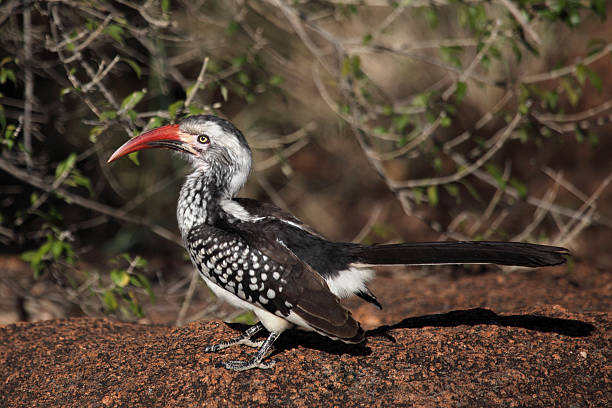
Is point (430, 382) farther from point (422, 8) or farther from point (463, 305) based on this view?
point (422, 8)

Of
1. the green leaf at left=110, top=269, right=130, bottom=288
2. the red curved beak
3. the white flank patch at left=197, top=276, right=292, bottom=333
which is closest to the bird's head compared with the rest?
the red curved beak

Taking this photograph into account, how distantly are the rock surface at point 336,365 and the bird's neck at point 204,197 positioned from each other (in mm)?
787

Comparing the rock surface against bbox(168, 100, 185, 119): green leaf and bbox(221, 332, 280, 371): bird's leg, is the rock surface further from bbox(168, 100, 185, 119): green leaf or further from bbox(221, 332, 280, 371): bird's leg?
bbox(168, 100, 185, 119): green leaf

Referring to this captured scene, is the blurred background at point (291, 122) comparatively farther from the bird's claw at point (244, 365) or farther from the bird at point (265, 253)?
the bird's claw at point (244, 365)

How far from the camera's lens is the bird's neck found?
3959 mm

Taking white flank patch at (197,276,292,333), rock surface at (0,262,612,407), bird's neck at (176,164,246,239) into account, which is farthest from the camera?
bird's neck at (176,164,246,239)

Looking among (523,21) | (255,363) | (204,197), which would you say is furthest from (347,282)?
(523,21)

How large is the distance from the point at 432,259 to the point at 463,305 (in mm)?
2073

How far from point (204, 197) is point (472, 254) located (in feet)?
5.90

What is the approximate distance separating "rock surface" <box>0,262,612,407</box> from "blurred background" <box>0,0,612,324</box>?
27.3 inches

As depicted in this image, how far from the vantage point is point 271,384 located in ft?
11.2

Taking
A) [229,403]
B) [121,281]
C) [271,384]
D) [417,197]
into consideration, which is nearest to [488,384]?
[271,384]

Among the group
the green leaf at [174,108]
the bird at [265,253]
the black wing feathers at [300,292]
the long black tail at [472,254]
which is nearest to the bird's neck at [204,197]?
the bird at [265,253]

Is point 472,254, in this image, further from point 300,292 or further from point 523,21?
point 523,21
